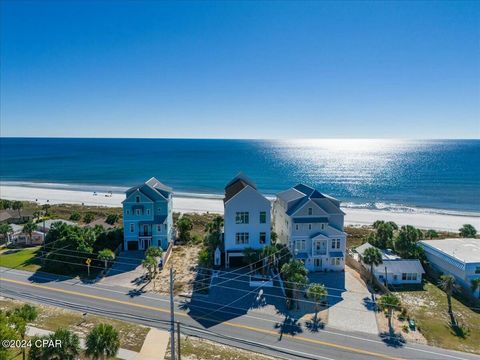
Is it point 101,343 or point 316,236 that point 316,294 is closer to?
point 316,236

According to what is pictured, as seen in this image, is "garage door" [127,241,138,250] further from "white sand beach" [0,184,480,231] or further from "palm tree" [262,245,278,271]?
"white sand beach" [0,184,480,231]

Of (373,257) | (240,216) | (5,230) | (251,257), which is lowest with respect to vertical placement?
(251,257)

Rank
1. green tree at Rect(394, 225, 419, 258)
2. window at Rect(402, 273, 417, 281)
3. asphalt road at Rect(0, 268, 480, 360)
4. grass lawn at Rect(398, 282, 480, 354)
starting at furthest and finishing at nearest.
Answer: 1. green tree at Rect(394, 225, 419, 258)
2. window at Rect(402, 273, 417, 281)
3. grass lawn at Rect(398, 282, 480, 354)
4. asphalt road at Rect(0, 268, 480, 360)

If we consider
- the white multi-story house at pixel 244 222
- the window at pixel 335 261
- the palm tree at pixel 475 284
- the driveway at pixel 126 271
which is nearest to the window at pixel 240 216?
the white multi-story house at pixel 244 222

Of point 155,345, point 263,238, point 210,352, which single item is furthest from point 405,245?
point 155,345

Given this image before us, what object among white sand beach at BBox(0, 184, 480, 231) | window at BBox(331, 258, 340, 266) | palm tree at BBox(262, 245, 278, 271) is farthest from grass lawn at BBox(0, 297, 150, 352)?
white sand beach at BBox(0, 184, 480, 231)

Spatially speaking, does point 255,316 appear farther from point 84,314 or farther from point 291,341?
point 84,314

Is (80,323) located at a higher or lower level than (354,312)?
higher
